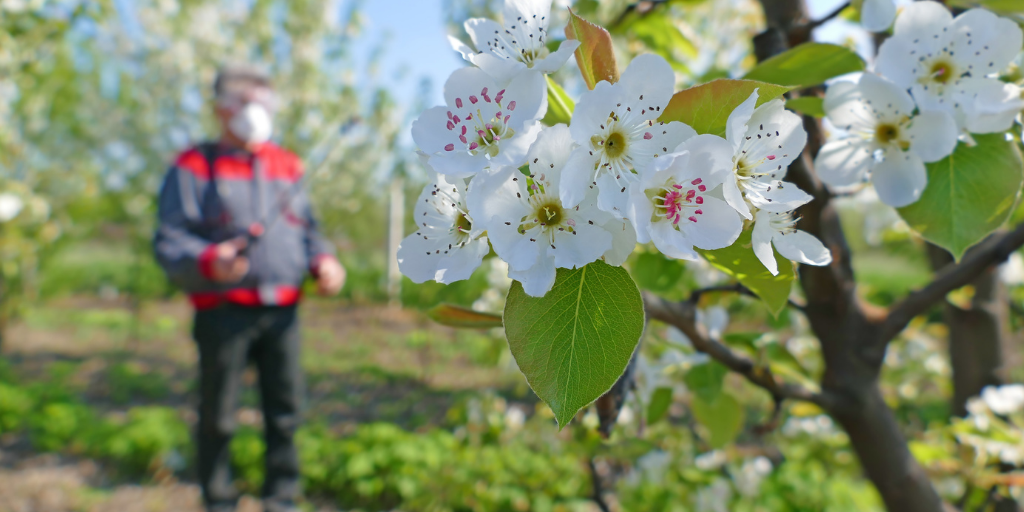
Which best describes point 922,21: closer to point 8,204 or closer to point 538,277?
point 538,277

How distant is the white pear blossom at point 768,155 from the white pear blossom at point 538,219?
110 millimetres

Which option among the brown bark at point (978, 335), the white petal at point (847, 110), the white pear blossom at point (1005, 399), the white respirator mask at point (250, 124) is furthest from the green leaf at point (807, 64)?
the white respirator mask at point (250, 124)

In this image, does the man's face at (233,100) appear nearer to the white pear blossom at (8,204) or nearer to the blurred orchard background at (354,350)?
the blurred orchard background at (354,350)

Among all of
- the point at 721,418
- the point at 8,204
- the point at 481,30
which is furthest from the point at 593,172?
the point at 8,204

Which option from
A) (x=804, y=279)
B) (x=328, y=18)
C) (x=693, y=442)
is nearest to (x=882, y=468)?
(x=804, y=279)

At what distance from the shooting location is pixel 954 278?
35.0 inches

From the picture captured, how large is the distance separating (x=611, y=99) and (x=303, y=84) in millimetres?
7920

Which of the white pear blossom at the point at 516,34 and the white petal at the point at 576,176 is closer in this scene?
the white petal at the point at 576,176

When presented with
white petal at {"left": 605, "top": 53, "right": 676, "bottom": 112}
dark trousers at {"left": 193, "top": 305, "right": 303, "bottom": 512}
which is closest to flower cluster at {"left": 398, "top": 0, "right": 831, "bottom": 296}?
white petal at {"left": 605, "top": 53, "right": 676, "bottom": 112}

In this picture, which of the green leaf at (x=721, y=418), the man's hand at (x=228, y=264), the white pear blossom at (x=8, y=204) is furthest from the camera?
the white pear blossom at (x=8, y=204)

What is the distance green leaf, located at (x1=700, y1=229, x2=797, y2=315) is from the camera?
0.50m

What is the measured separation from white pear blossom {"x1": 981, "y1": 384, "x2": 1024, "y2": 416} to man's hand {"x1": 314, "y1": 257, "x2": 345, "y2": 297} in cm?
233

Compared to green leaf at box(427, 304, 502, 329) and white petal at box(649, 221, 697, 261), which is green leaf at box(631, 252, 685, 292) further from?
white petal at box(649, 221, 697, 261)

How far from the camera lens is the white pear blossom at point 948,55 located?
64 centimetres
